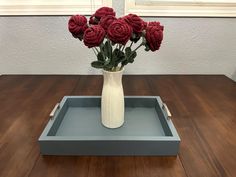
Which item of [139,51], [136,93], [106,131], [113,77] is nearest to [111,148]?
[106,131]

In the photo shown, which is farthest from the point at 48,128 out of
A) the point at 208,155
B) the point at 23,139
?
the point at 208,155

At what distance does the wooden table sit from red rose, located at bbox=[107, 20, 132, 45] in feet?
1.17

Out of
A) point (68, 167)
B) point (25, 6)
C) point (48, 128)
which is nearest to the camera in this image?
point (68, 167)

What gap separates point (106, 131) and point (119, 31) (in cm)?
36

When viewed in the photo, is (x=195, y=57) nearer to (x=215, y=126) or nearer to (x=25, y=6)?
(x=215, y=126)

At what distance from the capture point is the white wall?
1.35 meters

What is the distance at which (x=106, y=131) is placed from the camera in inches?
31.0

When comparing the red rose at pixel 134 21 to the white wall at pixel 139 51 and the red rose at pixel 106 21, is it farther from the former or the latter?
the white wall at pixel 139 51

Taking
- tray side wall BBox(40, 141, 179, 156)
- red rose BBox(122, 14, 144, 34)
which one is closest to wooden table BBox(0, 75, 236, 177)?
tray side wall BBox(40, 141, 179, 156)

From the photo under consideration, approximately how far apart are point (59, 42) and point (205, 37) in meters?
0.90

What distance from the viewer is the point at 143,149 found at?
0.68 m

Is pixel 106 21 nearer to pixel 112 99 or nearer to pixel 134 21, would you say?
pixel 134 21

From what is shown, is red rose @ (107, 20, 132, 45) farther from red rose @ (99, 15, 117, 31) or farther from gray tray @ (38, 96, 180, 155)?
gray tray @ (38, 96, 180, 155)

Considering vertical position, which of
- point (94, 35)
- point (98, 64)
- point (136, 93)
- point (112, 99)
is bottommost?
point (136, 93)
